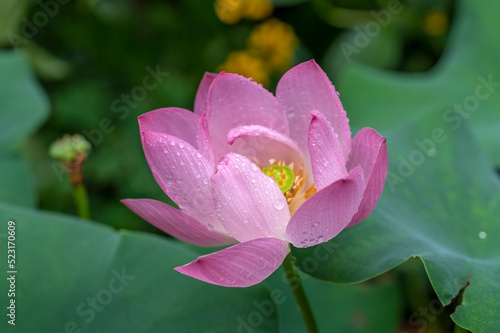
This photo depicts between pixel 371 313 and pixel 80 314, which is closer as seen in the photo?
pixel 80 314

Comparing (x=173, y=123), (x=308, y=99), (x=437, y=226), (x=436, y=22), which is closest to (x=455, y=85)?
(x=436, y=22)

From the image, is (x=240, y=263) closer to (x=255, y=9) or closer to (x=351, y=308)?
(x=351, y=308)

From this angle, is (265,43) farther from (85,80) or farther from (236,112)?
Result: (236,112)

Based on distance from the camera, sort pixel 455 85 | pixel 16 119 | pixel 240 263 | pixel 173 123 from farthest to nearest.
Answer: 1. pixel 455 85
2. pixel 16 119
3. pixel 173 123
4. pixel 240 263

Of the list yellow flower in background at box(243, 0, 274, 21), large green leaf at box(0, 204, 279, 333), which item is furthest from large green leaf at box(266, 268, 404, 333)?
yellow flower in background at box(243, 0, 274, 21)

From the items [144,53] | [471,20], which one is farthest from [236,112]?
[144,53]

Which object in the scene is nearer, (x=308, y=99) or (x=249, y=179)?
(x=249, y=179)

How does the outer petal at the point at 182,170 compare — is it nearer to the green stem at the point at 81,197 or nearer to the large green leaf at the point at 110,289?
the large green leaf at the point at 110,289
